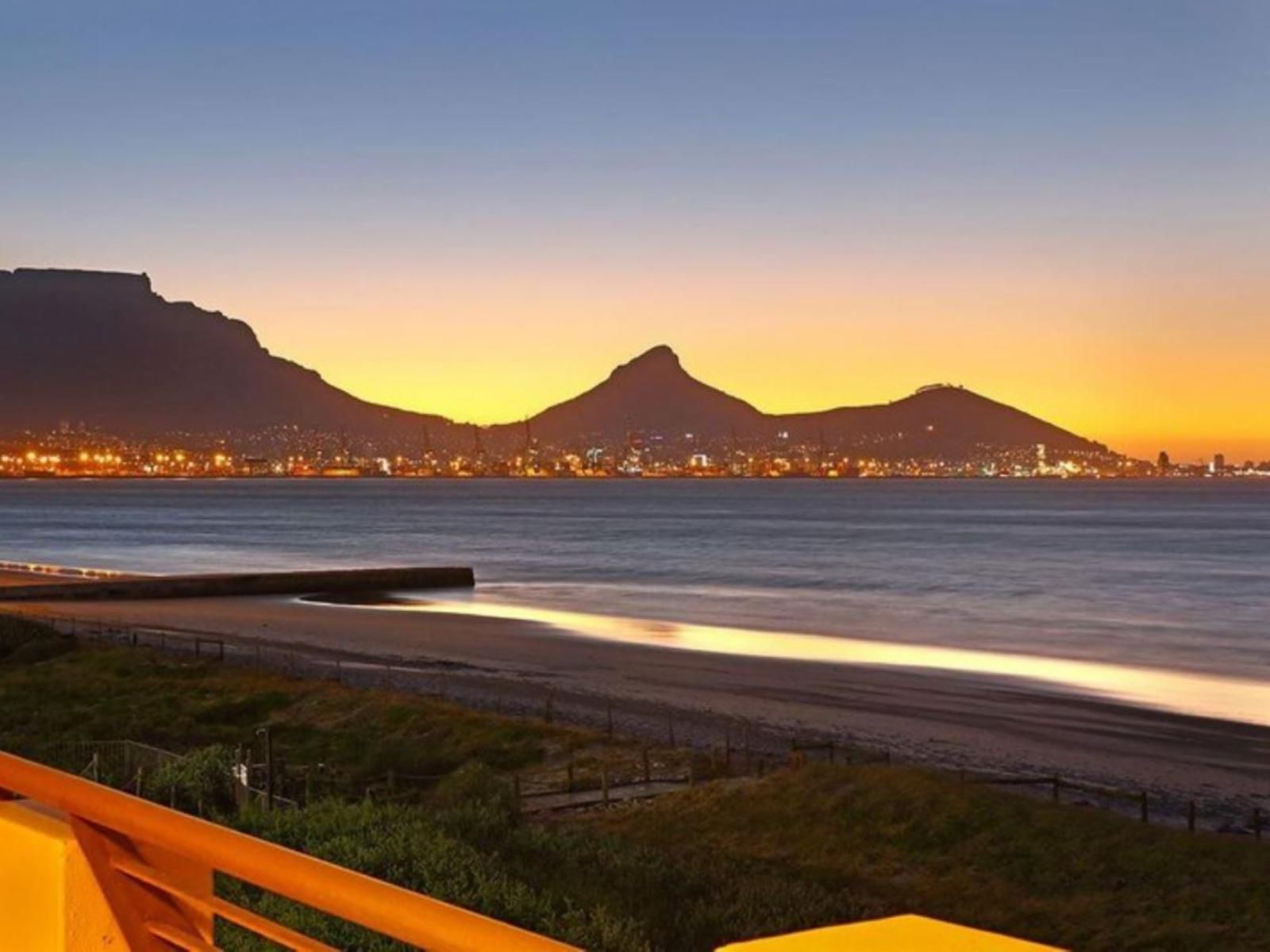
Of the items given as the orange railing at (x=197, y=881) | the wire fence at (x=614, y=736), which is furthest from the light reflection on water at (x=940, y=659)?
the orange railing at (x=197, y=881)

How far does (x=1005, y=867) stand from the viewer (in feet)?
62.7

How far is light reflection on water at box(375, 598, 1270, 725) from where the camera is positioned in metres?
40.4

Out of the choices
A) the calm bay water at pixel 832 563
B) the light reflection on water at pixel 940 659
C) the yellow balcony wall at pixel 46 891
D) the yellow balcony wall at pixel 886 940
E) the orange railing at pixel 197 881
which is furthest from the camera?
the calm bay water at pixel 832 563

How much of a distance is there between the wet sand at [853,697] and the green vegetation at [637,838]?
7.48 meters

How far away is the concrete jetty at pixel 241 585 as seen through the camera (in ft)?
199

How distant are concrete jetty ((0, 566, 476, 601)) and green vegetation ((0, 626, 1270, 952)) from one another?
23.8 m

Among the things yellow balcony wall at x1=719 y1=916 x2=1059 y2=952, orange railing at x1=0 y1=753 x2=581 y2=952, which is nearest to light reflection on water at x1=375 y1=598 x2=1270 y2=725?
orange railing at x1=0 y1=753 x2=581 y2=952

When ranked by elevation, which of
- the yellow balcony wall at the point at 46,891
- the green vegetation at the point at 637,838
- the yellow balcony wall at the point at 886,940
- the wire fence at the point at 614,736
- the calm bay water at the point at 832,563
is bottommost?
the calm bay water at the point at 832,563

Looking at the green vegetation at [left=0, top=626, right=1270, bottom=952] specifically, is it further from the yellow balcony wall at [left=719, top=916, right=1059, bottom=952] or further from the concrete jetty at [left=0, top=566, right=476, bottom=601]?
the concrete jetty at [left=0, top=566, right=476, bottom=601]

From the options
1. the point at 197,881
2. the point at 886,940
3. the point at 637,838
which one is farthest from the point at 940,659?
the point at 886,940

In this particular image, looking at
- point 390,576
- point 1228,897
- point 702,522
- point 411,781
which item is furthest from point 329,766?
point 702,522

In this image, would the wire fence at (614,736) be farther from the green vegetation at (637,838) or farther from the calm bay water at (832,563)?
the calm bay water at (832,563)

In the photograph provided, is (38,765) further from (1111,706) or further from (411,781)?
(1111,706)

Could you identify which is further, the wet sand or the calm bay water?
the calm bay water
